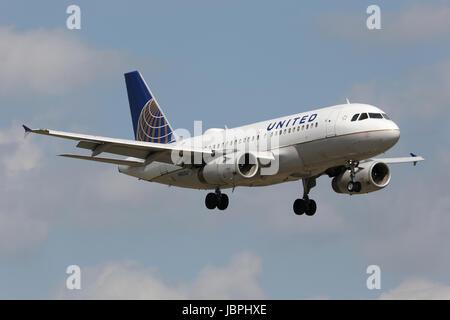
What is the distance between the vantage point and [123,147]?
6788 centimetres

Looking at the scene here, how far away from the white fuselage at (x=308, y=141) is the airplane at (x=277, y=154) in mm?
55

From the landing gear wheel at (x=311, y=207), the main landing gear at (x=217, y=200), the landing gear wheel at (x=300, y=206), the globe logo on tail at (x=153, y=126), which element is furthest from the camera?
the globe logo on tail at (x=153, y=126)

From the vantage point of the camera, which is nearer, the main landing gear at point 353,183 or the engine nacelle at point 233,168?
the main landing gear at point 353,183

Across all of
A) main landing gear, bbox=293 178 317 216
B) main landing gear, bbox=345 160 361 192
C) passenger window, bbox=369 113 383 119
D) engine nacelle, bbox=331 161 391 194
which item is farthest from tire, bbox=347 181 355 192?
passenger window, bbox=369 113 383 119

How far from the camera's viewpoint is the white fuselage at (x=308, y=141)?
207 feet

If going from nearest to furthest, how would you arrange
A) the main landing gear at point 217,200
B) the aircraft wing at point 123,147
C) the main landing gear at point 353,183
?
the aircraft wing at point 123,147
the main landing gear at point 353,183
the main landing gear at point 217,200

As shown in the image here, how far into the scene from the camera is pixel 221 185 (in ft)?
225

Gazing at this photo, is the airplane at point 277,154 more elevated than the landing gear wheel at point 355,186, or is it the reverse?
the airplane at point 277,154

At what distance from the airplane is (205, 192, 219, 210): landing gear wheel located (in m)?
0.06

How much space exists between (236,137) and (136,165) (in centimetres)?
809

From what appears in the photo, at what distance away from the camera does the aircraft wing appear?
208ft

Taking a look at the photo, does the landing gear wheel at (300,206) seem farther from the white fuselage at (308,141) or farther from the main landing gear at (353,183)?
the main landing gear at (353,183)

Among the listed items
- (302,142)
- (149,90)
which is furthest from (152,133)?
(302,142)

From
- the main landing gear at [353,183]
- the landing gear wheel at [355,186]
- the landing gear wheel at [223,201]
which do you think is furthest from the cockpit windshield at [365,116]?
the landing gear wheel at [223,201]
